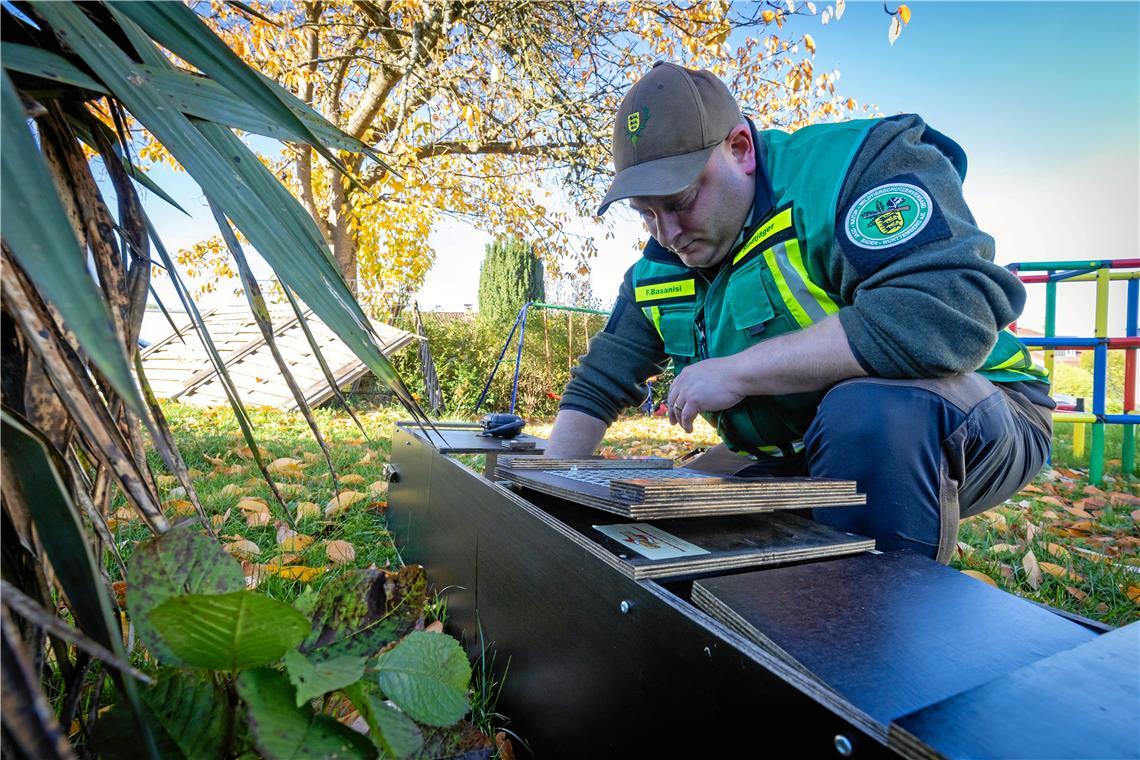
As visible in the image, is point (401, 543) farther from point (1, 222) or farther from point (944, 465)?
point (1, 222)

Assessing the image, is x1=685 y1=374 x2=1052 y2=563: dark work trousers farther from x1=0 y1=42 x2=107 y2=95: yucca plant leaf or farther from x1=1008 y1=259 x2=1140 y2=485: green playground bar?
x1=1008 y1=259 x2=1140 y2=485: green playground bar

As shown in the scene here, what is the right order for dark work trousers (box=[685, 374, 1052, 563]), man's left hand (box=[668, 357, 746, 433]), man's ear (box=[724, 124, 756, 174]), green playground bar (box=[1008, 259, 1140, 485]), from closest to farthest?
dark work trousers (box=[685, 374, 1052, 563]) < man's left hand (box=[668, 357, 746, 433]) < man's ear (box=[724, 124, 756, 174]) < green playground bar (box=[1008, 259, 1140, 485])

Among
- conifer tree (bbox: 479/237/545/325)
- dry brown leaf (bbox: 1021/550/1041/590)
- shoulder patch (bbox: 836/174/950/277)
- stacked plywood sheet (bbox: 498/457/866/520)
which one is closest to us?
stacked plywood sheet (bbox: 498/457/866/520)

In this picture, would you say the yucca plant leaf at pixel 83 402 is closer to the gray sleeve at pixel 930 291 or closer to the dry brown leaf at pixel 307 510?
the gray sleeve at pixel 930 291

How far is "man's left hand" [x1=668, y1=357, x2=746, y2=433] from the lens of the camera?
139 centimetres

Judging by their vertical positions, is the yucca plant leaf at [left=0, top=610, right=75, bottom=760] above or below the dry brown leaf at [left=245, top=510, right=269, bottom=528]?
above

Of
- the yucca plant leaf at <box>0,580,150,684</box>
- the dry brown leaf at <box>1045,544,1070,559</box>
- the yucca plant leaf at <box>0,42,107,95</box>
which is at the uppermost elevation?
the yucca plant leaf at <box>0,42,107,95</box>

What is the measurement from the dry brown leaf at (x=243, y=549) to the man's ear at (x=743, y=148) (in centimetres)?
164

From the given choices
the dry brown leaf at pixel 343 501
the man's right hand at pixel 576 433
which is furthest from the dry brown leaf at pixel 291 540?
the man's right hand at pixel 576 433

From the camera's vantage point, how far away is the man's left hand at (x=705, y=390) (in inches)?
54.8

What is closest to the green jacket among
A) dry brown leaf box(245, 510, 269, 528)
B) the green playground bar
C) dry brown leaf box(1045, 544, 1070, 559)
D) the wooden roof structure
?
dry brown leaf box(1045, 544, 1070, 559)

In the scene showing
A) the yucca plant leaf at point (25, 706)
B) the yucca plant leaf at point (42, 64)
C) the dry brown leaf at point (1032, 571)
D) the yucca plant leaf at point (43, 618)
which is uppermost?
the yucca plant leaf at point (42, 64)

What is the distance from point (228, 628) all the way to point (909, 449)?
111 centimetres

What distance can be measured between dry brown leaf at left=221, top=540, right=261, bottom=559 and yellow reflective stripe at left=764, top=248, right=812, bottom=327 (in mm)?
1503
